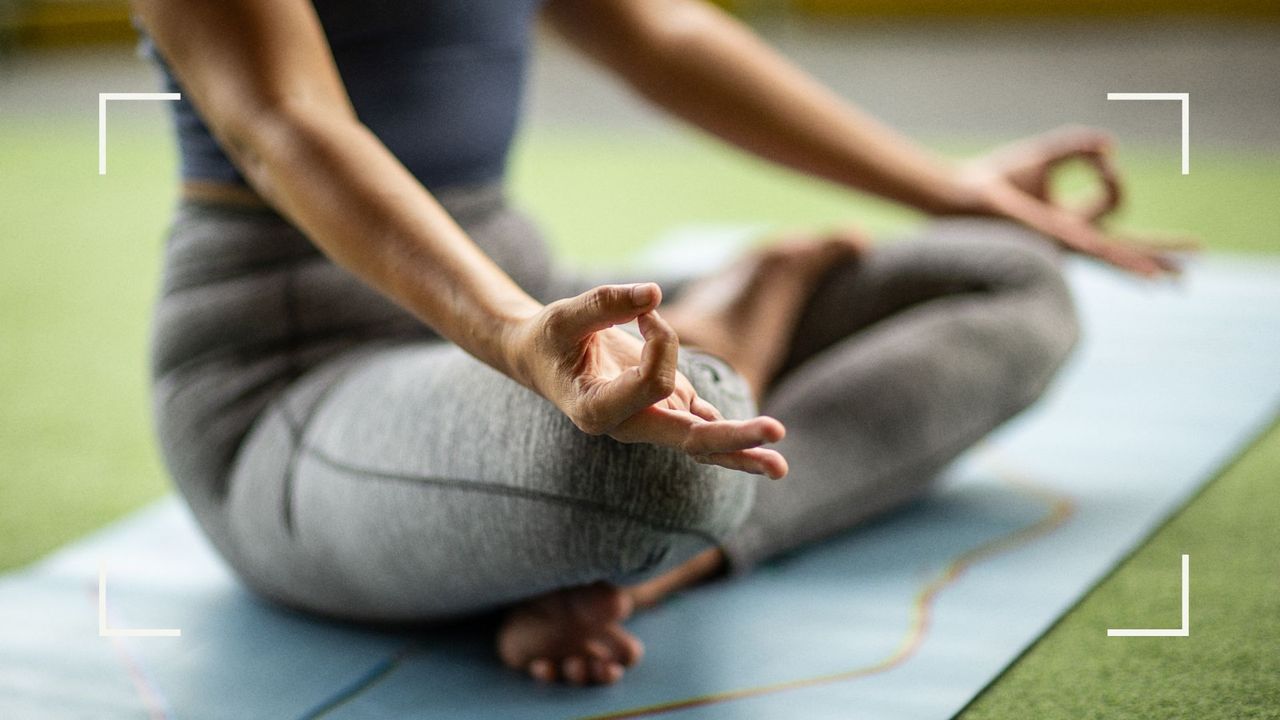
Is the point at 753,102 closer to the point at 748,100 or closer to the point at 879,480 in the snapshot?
the point at 748,100

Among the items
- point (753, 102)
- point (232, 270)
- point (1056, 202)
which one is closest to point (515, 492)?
point (232, 270)

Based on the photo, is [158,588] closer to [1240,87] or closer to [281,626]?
[281,626]

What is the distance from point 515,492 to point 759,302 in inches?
20.0

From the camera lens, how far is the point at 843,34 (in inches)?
237

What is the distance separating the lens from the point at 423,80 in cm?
121

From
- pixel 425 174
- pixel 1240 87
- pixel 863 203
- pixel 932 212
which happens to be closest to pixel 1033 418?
pixel 932 212

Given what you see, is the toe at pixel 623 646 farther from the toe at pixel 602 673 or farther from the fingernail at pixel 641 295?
the fingernail at pixel 641 295

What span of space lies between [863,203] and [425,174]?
206 centimetres

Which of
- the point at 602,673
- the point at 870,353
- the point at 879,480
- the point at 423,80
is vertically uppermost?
the point at 423,80

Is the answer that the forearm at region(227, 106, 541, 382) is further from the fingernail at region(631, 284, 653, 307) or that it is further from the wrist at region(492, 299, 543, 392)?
the fingernail at region(631, 284, 653, 307)

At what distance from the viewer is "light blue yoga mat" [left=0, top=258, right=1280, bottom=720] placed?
3.53 ft

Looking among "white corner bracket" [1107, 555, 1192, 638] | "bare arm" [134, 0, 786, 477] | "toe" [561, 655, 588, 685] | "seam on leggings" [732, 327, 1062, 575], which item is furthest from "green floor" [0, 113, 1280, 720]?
"bare arm" [134, 0, 786, 477]

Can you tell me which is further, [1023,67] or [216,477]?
[1023,67]

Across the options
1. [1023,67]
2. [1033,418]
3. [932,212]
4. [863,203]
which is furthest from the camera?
[1023,67]
